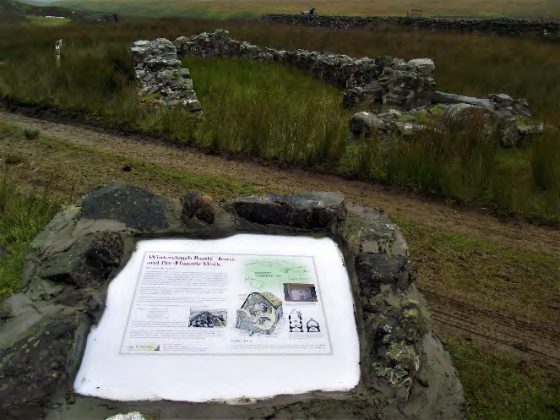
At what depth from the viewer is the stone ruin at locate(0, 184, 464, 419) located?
7.12ft

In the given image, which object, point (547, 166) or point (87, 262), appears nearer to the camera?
point (87, 262)

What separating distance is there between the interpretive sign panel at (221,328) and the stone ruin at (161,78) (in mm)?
6464

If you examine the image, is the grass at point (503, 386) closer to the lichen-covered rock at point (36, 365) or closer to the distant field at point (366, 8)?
the lichen-covered rock at point (36, 365)

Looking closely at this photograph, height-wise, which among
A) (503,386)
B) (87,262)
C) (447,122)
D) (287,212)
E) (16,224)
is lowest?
(503,386)

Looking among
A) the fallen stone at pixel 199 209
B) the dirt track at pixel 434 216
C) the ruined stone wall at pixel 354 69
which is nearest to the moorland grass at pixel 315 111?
the dirt track at pixel 434 216

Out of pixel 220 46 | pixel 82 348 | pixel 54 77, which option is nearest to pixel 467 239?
pixel 82 348

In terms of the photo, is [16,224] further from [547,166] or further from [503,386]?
[547,166]

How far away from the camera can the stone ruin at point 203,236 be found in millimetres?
2170

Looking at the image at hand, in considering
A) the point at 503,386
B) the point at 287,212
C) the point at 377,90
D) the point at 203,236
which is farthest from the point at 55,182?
the point at 377,90

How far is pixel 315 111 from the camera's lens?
27.6 ft

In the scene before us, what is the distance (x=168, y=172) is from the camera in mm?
6469

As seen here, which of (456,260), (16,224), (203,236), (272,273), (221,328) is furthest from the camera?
(456,260)

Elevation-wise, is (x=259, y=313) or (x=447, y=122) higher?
(x=259, y=313)

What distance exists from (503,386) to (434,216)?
251 cm
